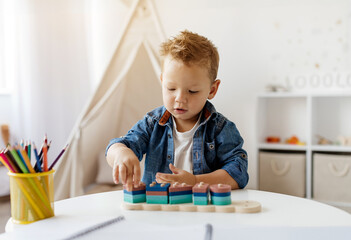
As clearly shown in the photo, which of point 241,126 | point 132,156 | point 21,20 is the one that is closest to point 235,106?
point 241,126

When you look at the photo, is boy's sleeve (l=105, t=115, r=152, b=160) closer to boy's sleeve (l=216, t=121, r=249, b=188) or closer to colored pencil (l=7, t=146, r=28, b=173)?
boy's sleeve (l=216, t=121, r=249, b=188)

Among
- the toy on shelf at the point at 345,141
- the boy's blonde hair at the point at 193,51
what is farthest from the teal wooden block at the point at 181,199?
the toy on shelf at the point at 345,141

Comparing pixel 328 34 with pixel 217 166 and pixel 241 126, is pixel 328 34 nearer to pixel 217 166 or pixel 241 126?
pixel 241 126

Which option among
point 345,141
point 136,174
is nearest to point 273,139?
point 345,141

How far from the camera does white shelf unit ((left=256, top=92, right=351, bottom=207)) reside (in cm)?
276

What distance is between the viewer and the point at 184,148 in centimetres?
115

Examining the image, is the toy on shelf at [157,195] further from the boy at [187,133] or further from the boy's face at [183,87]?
the boy's face at [183,87]

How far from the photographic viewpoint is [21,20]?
2.84 m

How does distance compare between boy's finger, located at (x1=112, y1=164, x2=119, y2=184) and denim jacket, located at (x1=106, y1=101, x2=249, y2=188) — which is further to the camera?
denim jacket, located at (x1=106, y1=101, x2=249, y2=188)

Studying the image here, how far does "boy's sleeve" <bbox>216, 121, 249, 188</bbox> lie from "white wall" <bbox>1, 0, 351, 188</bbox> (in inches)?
71.7

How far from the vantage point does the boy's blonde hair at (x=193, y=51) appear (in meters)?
1.03

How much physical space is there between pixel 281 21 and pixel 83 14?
1519 mm

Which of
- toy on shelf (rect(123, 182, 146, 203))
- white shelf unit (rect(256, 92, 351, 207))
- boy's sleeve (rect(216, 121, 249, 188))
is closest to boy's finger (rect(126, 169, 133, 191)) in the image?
toy on shelf (rect(123, 182, 146, 203))

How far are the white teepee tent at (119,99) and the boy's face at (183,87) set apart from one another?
1485mm
